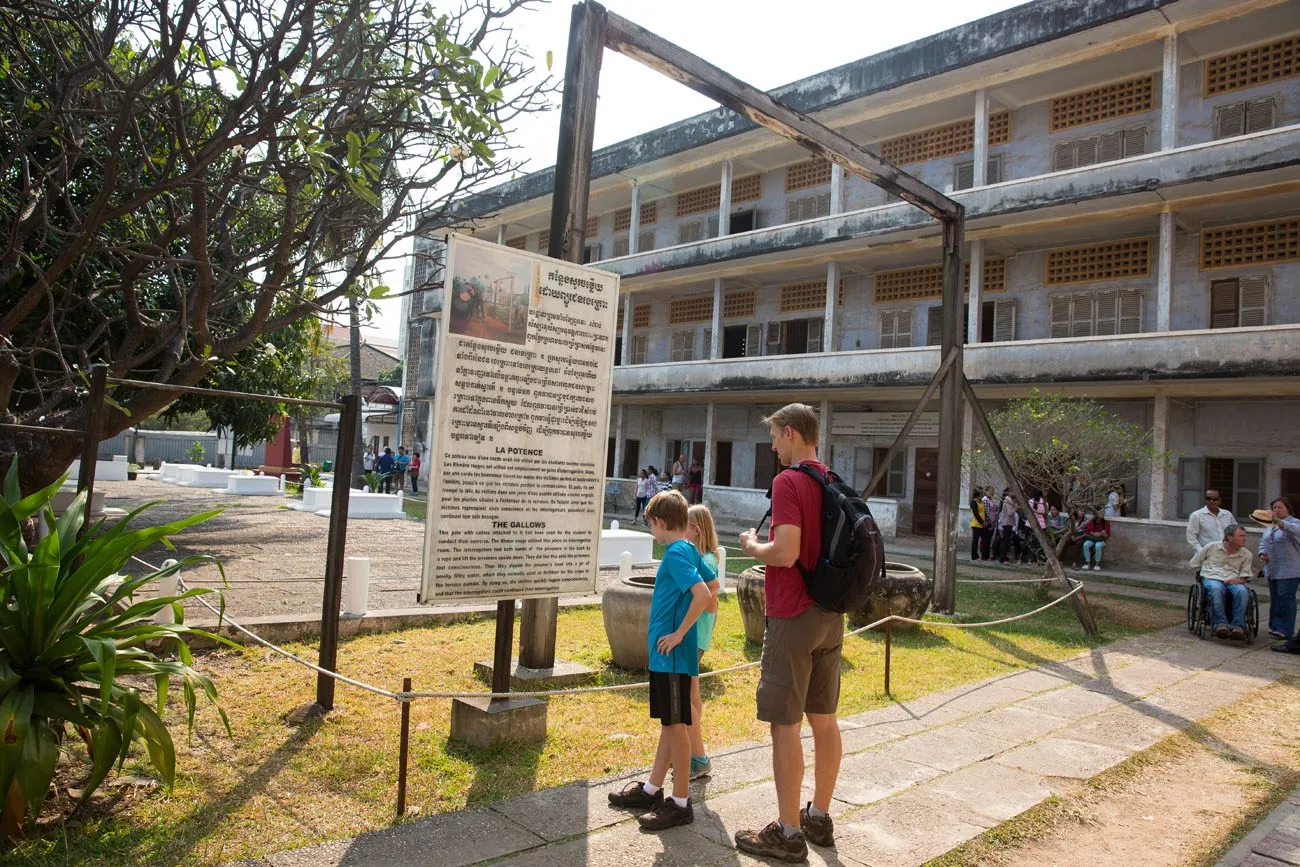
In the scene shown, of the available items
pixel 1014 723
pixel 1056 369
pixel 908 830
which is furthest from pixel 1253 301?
pixel 908 830

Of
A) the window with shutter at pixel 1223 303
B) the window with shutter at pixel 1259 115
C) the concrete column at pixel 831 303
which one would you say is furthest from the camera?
the concrete column at pixel 831 303

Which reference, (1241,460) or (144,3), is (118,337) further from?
(1241,460)

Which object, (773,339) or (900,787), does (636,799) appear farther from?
(773,339)

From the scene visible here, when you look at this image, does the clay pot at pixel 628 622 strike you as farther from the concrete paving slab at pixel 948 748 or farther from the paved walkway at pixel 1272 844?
the paved walkway at pixel 1272 844

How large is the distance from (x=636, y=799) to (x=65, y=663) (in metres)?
2.39

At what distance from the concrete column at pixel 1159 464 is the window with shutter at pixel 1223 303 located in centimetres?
182

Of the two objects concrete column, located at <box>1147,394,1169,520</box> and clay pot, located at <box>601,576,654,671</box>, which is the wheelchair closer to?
clay pot, located at <box>601,576,654,671</box>

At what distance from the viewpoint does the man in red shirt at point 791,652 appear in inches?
131

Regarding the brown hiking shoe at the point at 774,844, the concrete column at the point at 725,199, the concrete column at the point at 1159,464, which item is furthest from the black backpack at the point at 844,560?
the concrete column at the point at 725,199

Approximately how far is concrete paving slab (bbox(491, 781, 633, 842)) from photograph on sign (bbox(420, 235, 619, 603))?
0.97 meters

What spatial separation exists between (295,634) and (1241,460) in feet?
60.4

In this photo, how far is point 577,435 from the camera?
4.55 m

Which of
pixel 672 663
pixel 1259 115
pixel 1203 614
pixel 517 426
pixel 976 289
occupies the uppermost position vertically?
pixel 1259 115

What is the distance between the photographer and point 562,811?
368cm
